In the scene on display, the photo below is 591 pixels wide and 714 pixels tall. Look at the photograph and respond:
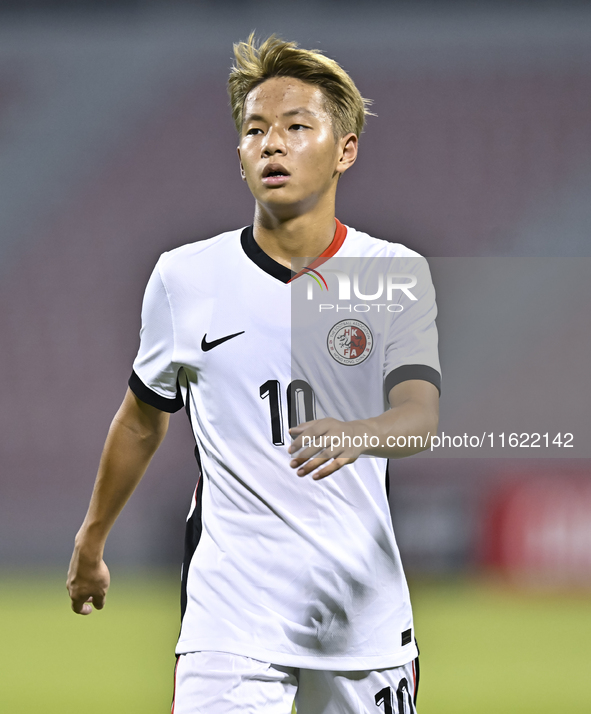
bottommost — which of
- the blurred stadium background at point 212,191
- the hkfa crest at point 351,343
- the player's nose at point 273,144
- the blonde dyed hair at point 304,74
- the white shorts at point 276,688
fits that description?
the white shorts at point 276,688

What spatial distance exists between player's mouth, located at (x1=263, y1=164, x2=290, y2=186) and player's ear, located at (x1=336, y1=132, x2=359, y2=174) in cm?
19

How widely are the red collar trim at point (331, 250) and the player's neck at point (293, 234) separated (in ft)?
0.04

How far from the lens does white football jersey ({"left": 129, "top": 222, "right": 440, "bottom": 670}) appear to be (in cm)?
163

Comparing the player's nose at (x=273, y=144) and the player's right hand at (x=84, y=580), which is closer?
the player's nose at (x=273, y=144)

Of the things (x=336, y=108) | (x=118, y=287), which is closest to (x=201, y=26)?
(x=118, y=287)

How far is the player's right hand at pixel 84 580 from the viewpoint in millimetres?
1892

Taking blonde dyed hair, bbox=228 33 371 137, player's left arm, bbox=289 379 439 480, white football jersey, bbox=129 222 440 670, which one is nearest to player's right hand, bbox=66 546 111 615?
white football jersey, bbox=129 222 440 670

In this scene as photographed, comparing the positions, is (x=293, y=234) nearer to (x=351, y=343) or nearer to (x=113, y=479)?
(x=351, y=343)

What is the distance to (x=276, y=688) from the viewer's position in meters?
1.59

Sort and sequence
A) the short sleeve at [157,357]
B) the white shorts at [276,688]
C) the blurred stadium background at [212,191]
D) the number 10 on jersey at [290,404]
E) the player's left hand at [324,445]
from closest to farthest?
the player's left hand at [324,445] → the white shorts at [276,688] → the number 10 on jersey at [290,404] → the short sleeve at [157,357] → the blurred stadium background at [212,191]

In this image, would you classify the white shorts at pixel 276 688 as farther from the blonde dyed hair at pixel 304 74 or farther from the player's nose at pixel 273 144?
the blonde dyed hair at pixel 304 74

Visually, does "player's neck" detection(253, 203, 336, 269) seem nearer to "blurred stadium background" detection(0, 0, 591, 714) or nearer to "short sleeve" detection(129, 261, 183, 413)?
"short sleeve" detection(129, 261, 183, 413)

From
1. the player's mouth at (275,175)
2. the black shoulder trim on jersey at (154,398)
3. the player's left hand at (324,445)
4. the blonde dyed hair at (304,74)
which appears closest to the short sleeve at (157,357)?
the black shoulder trim on jersey at (154,398)

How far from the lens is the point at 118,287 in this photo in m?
6.55
